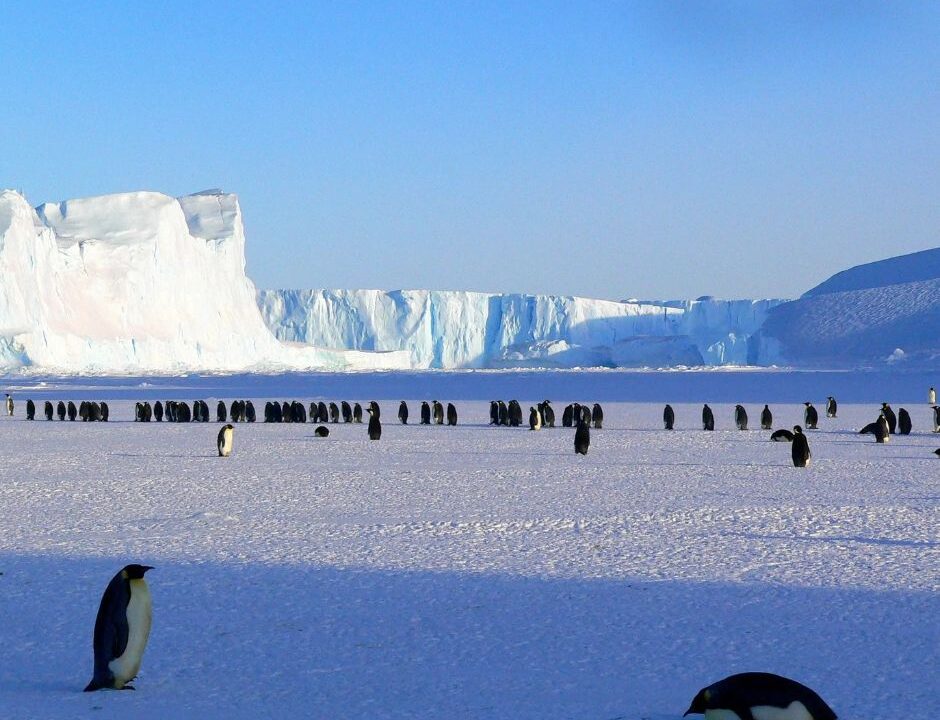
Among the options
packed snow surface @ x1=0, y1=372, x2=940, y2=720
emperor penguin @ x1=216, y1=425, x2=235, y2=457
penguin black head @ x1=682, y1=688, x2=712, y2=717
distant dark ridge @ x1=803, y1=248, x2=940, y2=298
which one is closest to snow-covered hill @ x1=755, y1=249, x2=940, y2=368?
distant dark ridge @ x1=803, y1=248, x2=940, y2=298

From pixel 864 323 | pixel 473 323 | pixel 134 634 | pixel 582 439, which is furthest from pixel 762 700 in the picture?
pixel 473 323

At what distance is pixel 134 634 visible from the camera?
3.62m

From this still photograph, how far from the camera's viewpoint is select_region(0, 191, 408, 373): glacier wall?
49906mm

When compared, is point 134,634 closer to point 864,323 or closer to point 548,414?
point 548,414

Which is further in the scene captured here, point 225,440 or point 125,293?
point 125,293

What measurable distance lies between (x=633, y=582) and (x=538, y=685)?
1.68m

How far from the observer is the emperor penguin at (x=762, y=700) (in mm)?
2852

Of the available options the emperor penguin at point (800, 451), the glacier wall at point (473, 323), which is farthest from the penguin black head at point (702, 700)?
the glacier wall at point (473, 323)

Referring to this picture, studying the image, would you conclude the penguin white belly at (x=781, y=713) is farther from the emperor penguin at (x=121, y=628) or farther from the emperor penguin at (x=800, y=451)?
the emperor penguin at (x=800, y=451)

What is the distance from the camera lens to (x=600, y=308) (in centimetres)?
7481

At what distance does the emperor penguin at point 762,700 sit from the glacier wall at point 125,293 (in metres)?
49.9

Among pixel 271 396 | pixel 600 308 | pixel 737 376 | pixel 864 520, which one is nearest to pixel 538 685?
pixel 864 520

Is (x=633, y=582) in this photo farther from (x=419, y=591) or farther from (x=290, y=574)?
(x=290, y=574)

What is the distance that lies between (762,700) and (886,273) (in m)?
71.6
